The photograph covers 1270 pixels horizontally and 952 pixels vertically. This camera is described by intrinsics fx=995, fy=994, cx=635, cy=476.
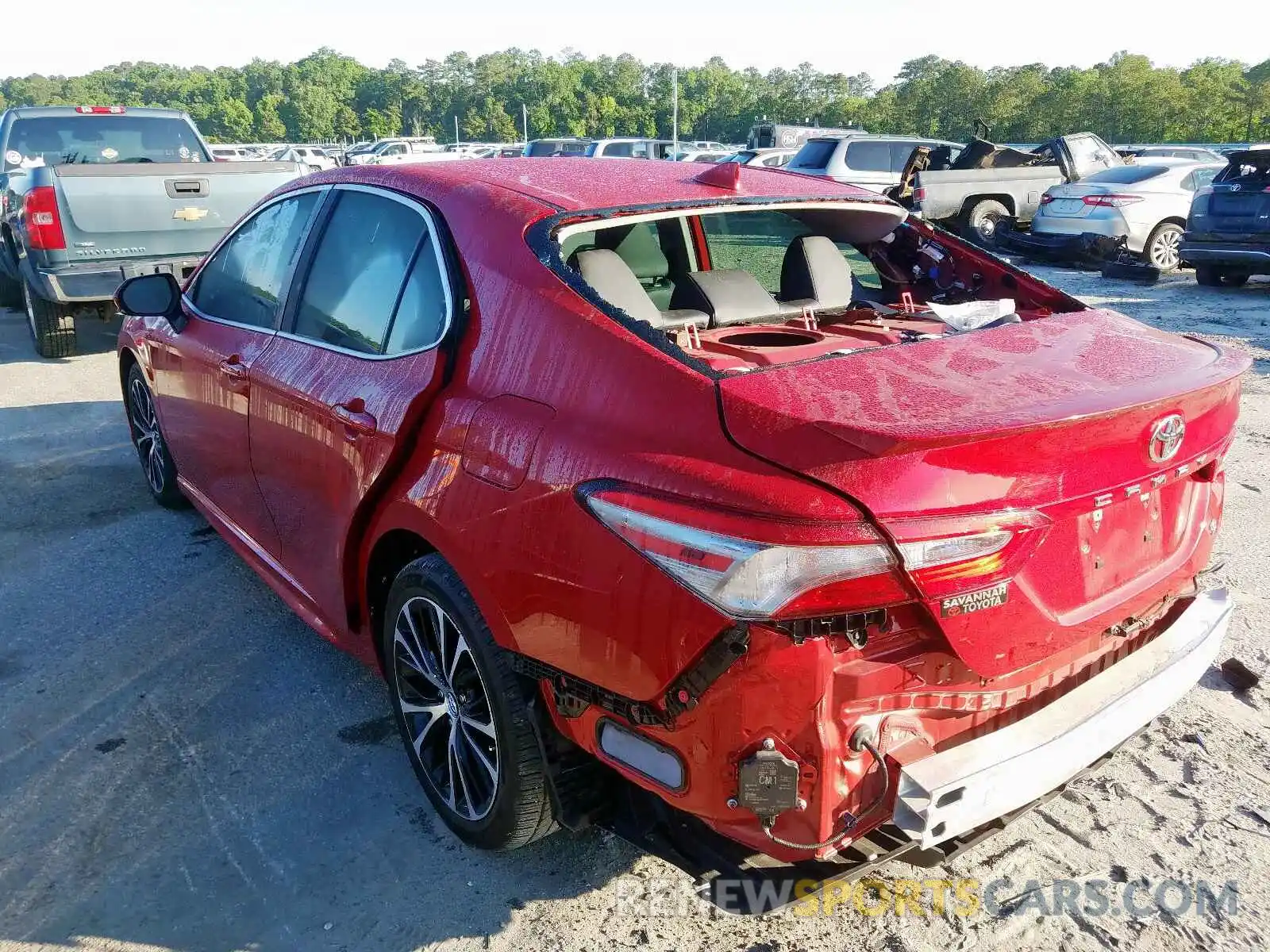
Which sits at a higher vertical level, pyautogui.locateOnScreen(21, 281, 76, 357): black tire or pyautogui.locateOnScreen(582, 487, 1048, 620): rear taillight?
pyautogui.locateOnScreen(582, 487, 1048, 620): rear taillight

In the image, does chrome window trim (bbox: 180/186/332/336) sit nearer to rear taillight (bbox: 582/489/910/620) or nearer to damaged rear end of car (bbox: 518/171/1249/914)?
damaged rear end of car (bbox: 518/171/1249/914)

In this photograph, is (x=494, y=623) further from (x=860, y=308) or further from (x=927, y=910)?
(x=860, y=308)

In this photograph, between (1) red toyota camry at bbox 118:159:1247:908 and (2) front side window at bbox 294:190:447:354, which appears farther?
(2) front side window at bbox 294:190:447:354

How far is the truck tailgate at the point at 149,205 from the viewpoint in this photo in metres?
7.89

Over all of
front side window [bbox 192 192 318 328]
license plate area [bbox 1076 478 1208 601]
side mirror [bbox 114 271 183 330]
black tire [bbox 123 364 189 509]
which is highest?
front side window [bbox 192 192 318 328]

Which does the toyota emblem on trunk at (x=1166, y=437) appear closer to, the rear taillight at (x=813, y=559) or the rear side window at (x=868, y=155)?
the rear taillight at (x=813, y=559)

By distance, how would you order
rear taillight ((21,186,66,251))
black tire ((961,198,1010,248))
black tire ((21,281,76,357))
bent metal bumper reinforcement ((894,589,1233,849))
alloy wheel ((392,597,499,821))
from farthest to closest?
1. black tire ((961,198,1010,248))
2. black tire ((21,281,76,357))
3. rear taillight ((21,186,66,251))
4. alloy wheel ((392,597,499,821))
5. bent metal bumper reinforcement ((894,589,1233,849))

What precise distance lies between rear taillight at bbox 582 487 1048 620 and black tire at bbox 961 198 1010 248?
602 inches

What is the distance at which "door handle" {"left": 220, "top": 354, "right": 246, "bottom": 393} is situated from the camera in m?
3.46

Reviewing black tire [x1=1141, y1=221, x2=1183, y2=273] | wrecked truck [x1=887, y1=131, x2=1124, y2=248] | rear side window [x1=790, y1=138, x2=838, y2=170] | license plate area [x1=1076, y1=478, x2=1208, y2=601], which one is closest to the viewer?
license plate area [x1=1076, y1=478, x2=1208, y2=601]

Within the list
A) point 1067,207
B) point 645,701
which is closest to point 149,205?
point 645,701

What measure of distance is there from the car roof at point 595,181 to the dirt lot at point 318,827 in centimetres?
173

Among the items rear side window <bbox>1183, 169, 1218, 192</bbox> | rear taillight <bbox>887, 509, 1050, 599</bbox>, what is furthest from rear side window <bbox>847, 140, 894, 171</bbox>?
rear taillight <bbox>887, 509, 1050, 599</bbox>

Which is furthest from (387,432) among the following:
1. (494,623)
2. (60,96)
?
(60,96)
